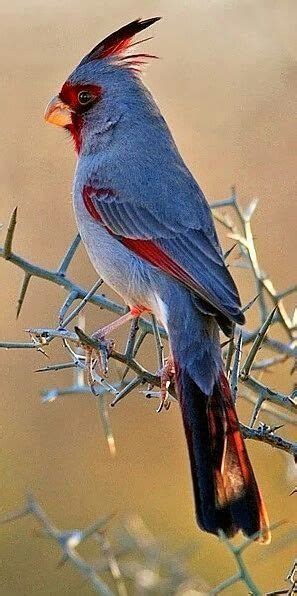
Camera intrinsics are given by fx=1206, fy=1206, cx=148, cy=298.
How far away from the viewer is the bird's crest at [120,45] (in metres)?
3.70

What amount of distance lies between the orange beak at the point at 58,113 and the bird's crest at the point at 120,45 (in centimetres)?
16

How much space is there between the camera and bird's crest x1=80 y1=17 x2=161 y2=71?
370 centimetres

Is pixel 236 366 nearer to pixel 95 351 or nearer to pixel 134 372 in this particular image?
pixel 134 372

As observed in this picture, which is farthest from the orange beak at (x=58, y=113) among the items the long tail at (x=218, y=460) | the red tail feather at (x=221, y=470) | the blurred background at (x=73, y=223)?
the red tail feather at (x=221, y=470)

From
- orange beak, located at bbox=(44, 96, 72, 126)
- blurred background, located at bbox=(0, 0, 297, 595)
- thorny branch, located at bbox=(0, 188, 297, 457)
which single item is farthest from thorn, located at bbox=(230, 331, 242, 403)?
orange beak, located at bbox=(44, 96, 72, 126)

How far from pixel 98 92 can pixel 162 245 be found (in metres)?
0.88

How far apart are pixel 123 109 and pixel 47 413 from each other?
2.06 m

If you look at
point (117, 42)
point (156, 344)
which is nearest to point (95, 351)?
point (156, 344)

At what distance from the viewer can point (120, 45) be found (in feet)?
12.6

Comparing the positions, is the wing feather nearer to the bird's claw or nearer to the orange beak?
the bird's claw

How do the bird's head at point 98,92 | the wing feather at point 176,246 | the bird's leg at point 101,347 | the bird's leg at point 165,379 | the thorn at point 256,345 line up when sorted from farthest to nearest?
the bird's head at point 98,92 < the wing feather at point 176,246 < the bird's leg at point 165,379 < the bird's leg at point 101,347 < the thorn at point 256,345

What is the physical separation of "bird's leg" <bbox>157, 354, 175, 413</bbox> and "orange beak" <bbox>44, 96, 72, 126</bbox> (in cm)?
127

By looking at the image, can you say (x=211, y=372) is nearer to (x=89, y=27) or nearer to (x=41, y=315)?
(x=41, y=315)

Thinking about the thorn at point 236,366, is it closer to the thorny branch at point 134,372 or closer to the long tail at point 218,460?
the thorny branch at point 134,372
